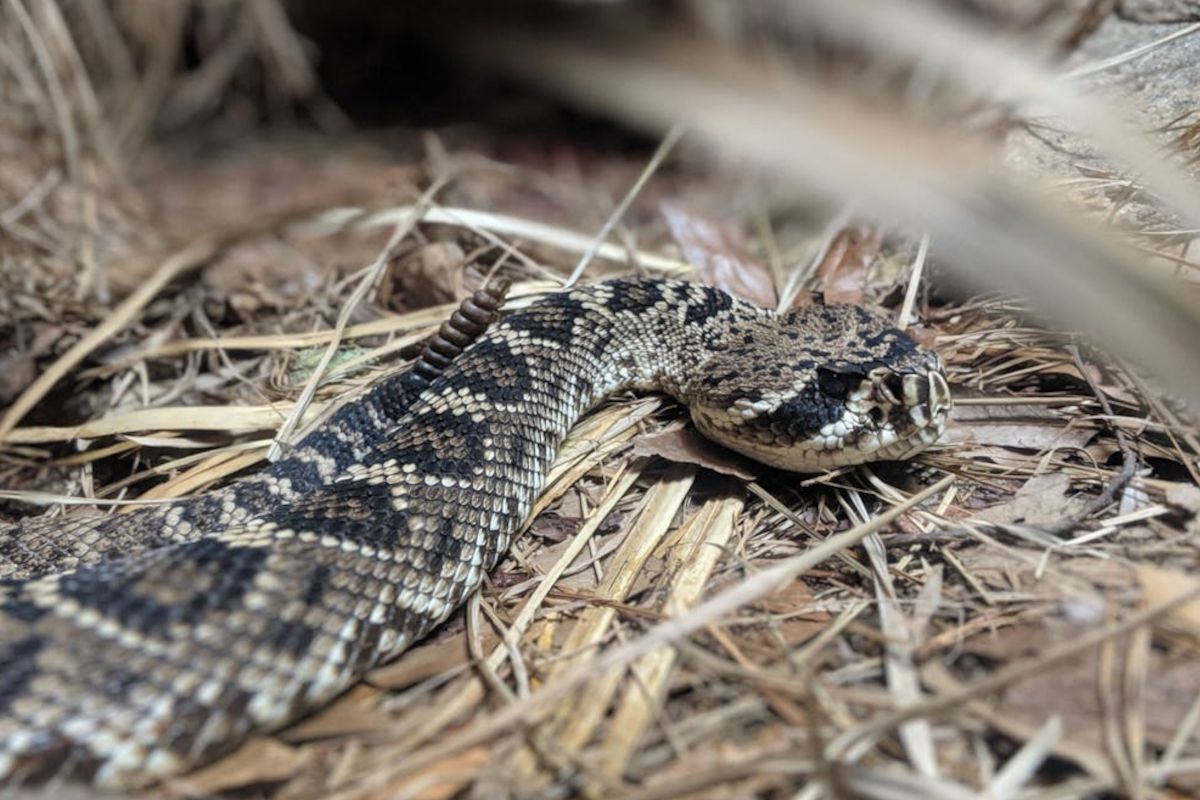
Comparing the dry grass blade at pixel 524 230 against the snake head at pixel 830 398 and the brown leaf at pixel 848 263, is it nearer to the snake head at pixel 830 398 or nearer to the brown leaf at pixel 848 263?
the brown leaf at pixel 848 263

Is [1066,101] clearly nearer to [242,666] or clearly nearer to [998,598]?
[998,598]

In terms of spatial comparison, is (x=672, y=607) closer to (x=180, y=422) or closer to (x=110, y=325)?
(x=180, y=422)

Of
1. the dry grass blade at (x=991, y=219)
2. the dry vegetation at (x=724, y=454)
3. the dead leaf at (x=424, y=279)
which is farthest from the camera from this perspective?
the dead leaf at (x=424, y=279)

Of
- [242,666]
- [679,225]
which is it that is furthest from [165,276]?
[242,666]

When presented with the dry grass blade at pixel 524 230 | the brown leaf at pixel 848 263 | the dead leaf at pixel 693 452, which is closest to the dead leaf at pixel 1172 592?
the dead leaf at pixel 693 452

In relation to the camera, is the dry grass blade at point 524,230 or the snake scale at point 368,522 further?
the dry grass blade at point 524,230

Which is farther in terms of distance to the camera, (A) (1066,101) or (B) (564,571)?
(B) (564,571)

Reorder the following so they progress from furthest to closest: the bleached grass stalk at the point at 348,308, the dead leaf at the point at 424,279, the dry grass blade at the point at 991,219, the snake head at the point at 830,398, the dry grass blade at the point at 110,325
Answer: the dead leaf at the point at 424,279 → the dry grass blade at the point at 110,325 → the bleached grass stalk at the point at 348,308 → the snake head at the point at 830,398 → the dry grass blade at the point at 991,219

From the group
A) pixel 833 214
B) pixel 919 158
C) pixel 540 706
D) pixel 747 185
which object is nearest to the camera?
pixel 919 158
